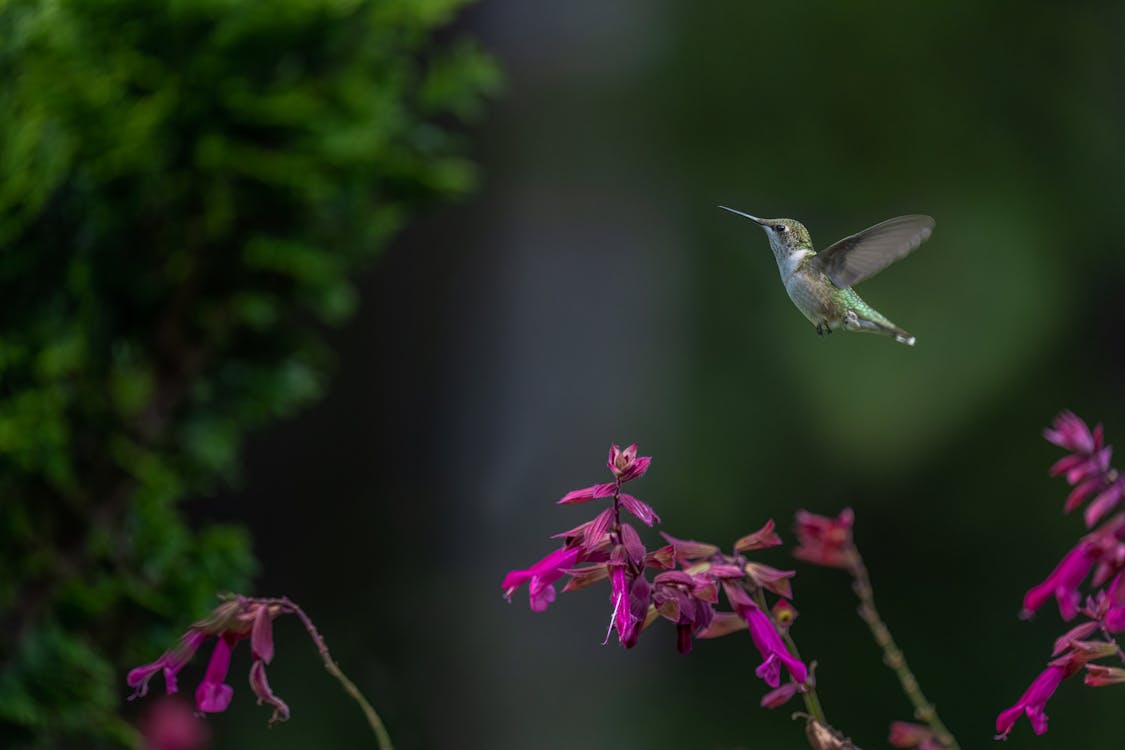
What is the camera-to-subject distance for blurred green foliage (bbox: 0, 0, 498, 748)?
56.7 inches

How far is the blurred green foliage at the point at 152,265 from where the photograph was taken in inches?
56.7

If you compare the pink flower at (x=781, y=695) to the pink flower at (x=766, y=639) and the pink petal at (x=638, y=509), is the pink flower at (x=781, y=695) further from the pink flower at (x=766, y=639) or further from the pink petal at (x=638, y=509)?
the pink petal at (x=638, y=509)

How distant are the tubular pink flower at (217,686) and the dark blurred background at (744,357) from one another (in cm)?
325

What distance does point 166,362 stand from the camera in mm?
1685

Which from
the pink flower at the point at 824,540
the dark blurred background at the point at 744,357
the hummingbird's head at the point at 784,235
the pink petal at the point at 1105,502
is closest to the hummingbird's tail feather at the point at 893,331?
the hummingbird's head at the point at 784,235

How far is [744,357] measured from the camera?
5.88 metres

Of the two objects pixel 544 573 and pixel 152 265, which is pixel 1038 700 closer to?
pixel 544 573

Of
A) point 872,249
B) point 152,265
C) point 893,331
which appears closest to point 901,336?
point 893,331

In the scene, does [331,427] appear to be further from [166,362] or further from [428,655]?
[166,362]

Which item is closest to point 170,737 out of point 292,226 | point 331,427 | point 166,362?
point 166,362

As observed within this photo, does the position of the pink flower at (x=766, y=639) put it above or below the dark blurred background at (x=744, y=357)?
above

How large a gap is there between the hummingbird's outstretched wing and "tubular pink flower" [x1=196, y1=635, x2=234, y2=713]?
0.81 metres

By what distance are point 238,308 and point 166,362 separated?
0.40ft

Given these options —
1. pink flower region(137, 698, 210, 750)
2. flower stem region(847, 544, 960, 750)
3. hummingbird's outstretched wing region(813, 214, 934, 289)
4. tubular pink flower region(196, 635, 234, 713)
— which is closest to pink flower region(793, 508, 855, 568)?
flower stem region(847, 544, 960, 750)
